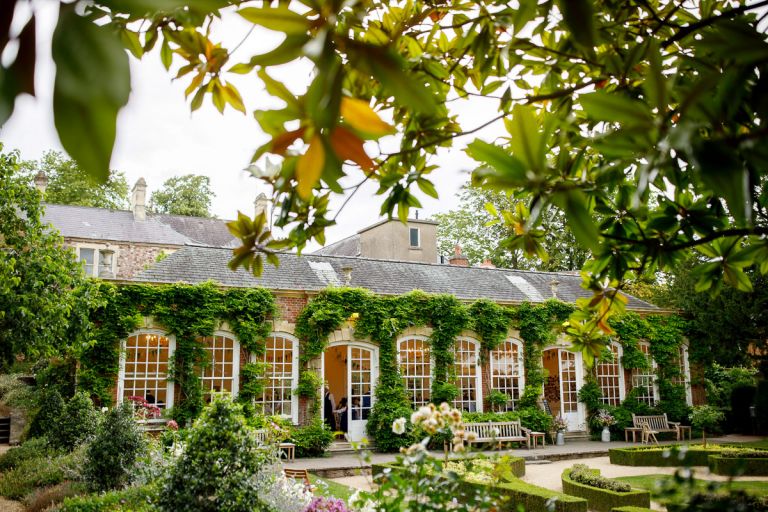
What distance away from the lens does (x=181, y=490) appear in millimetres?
5023

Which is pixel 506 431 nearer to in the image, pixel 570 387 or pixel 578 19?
pixel 570 387

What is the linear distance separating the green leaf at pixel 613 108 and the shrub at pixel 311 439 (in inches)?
490

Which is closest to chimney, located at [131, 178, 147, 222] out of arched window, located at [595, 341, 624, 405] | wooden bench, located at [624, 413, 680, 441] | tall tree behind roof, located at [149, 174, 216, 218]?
tall tree behind roof, located at [149, 174, 216, 218]

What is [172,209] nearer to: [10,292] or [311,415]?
[311,415]

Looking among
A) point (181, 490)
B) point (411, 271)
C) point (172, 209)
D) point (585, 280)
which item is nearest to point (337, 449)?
point (411, 271)

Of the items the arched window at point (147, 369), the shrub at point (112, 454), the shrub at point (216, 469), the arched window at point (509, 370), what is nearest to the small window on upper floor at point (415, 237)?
the arched window at point (509, 370)

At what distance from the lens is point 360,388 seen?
1370 cm

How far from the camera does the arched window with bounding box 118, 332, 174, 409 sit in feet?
38.9

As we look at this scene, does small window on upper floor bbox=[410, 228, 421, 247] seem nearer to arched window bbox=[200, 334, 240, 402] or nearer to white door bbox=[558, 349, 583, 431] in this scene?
white door bbox=[558, 349, 583, 431]

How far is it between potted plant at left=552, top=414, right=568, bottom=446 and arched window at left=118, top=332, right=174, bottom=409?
9307 millimetres

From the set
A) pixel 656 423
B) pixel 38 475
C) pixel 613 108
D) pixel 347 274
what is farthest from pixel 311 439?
pixel 613 108

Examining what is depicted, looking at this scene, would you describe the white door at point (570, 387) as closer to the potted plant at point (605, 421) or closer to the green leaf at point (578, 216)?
the potted plant at point (605, 421)

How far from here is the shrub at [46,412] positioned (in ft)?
35.0

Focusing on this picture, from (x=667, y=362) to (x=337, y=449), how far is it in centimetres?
1008
